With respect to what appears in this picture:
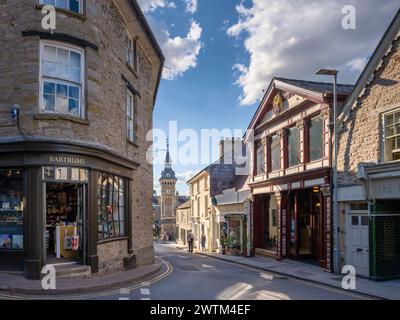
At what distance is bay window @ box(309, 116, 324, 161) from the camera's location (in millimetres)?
18422

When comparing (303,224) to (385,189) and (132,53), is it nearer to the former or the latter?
(385,189)

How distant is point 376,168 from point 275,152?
899 cm

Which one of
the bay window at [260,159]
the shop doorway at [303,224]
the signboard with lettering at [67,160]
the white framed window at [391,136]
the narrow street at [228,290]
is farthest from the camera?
the bay window at [260,159]

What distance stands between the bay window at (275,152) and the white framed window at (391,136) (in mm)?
8098

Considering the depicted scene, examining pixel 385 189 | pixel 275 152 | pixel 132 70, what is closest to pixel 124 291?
pixel 385 189

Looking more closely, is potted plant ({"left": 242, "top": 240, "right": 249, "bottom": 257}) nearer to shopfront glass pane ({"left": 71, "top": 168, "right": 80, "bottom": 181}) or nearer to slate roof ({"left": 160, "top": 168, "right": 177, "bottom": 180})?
shopfront glass pane ({"left": 71, "top": 168, "right": 80, "bottom": 181})

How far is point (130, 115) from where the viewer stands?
57.1ft

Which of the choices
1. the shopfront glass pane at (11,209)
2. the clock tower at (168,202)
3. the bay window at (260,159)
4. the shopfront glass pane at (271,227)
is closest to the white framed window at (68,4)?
the shopfront glass pane at (11,209)

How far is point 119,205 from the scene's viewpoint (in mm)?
15734

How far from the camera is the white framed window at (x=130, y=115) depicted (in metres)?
17.0

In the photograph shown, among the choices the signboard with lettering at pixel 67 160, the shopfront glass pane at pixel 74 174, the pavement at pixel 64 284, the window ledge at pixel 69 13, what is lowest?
the pavement at pixel 64 284

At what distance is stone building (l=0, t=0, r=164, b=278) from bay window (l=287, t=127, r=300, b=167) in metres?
9.36

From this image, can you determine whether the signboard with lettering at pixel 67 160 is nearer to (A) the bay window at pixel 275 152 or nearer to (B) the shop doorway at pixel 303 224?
(B) the shop doorway at pixel 303 224

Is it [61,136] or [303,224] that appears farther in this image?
[303,224]
